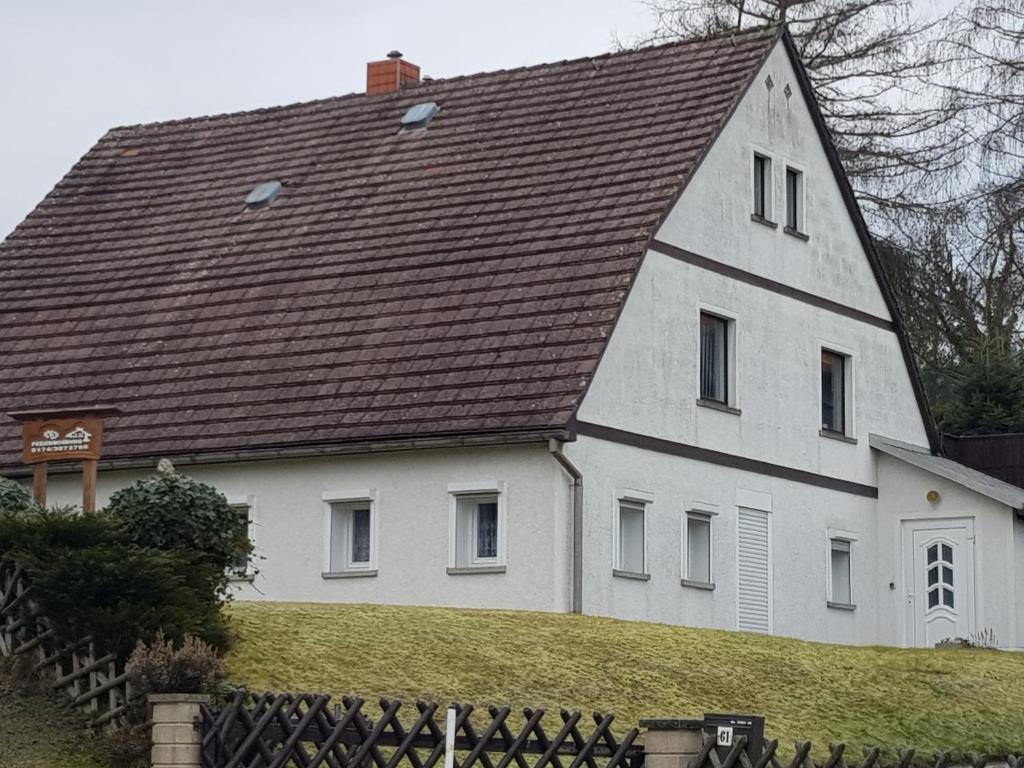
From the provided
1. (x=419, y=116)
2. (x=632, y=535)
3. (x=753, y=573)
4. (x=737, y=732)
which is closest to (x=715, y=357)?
(x=753, y=573)

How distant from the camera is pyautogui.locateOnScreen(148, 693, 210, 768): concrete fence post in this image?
1641 centimetres

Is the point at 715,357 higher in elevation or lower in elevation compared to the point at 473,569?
higher

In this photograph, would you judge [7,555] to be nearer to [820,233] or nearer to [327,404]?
[327,404]

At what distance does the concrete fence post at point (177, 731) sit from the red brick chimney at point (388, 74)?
2316 centimetres

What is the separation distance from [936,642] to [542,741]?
1903 cm

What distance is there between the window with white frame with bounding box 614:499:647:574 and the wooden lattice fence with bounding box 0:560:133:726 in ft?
36.8

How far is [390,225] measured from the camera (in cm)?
3312

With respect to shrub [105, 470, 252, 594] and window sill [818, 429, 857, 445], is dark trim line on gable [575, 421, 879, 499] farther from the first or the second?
shrub [105, 470, 252, 594]

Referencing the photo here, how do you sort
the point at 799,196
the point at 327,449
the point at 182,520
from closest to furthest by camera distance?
the point at 182,520 → the point at 327,449 → the point at 799,196

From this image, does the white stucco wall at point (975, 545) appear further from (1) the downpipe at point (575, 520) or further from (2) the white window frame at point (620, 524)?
(1) the downpipe at point (575, 520)

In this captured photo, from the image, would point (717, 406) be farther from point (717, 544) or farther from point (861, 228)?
point (861, 228)

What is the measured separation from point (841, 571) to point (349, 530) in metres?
8.91

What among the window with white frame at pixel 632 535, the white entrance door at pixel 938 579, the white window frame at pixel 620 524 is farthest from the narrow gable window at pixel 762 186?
the window with white frame at pixel 632 535

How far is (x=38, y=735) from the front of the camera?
60.9 ft
